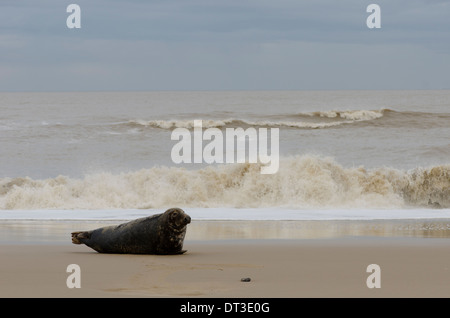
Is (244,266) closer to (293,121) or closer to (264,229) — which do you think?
(264,229)

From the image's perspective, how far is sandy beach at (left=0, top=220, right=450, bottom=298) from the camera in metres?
6.23

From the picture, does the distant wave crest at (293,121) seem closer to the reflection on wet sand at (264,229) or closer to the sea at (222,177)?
the sea at (222,177)

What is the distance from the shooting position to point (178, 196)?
18.2 metres

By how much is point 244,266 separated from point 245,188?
10723mm

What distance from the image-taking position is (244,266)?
773 cm

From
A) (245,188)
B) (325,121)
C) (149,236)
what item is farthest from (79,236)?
(325,121)

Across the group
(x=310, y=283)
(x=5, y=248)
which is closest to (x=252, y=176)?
(x=5, y=248)

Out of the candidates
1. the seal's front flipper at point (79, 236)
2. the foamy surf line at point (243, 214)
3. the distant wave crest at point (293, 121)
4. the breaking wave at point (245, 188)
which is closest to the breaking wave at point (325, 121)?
the distant wave crest at point (293, 121)

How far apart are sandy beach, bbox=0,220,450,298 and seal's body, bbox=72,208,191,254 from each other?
18cm

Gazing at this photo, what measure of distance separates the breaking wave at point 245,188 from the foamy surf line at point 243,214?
118 cm

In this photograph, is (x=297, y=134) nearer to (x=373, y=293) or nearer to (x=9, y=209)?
(x=9, y=209)

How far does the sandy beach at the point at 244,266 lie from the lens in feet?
20.4
